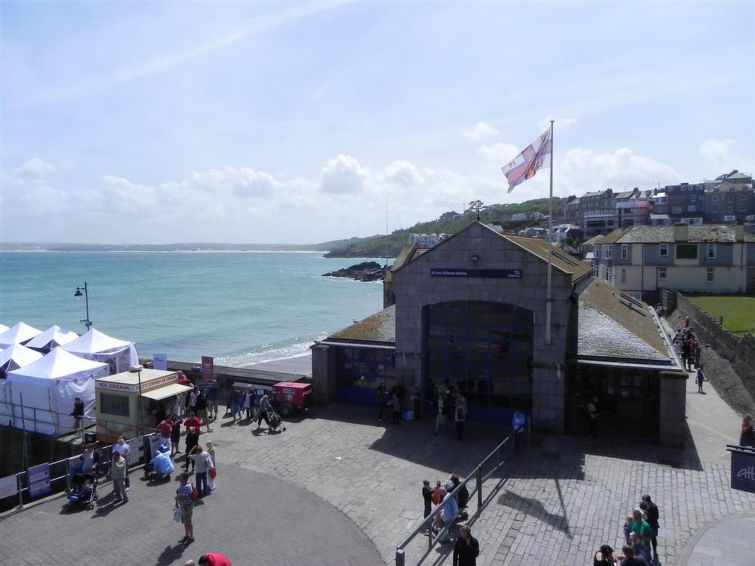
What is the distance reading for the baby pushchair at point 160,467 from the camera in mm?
14773

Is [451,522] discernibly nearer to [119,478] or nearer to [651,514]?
[651,514]

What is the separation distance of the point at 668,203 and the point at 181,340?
117m

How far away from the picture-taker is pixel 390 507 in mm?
13148

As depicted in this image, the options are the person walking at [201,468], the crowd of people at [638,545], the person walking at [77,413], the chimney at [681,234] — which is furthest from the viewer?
the chimney at [681,234]

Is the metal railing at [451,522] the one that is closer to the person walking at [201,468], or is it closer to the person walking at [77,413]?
the person walking at [201,468]

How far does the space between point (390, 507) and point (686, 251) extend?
166 feet

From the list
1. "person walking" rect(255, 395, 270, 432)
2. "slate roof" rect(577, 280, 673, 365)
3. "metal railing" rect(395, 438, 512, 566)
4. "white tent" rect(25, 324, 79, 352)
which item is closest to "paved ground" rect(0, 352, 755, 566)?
"metal railing" rect(395, 438, 512, 566)

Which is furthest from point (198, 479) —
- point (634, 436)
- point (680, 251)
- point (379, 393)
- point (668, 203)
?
point (668, 203)

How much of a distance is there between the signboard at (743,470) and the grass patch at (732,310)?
20.0 m

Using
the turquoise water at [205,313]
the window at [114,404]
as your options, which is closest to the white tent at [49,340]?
the window at [114,404]

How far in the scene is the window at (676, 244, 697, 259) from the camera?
54000 mm

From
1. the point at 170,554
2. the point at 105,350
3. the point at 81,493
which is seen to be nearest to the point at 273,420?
the point at 81,493

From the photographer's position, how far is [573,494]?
13.6 metres

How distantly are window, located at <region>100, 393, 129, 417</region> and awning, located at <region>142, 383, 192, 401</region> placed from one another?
0.67m
